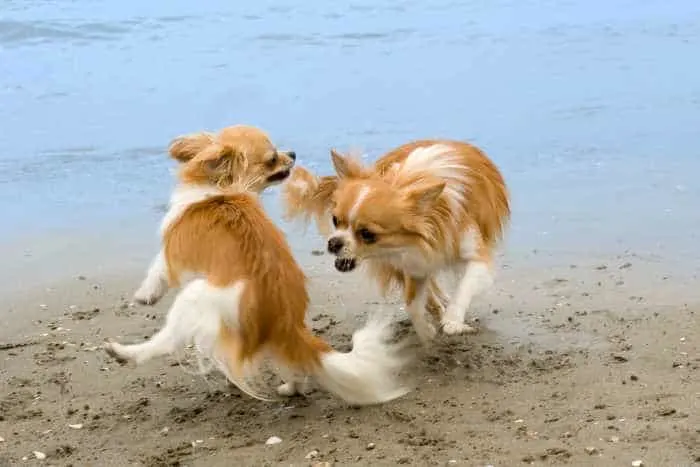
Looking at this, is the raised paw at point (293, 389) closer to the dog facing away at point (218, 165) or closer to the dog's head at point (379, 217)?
the dog's head at point (379, 217)

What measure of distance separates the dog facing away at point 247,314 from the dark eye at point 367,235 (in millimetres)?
459

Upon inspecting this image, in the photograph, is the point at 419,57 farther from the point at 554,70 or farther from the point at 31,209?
the point at 31,209

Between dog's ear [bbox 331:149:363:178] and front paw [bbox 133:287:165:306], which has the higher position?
dog's ear [bbox 331:149:363:178]

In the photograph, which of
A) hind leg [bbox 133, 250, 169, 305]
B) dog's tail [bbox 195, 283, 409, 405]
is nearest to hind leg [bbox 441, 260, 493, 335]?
dog's tail [bbox 195, 283, 409, 405]

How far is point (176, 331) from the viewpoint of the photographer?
4215 millimetres

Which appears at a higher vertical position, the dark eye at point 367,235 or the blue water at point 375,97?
the dark eye at point 367,235

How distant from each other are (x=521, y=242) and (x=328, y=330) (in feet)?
5.32

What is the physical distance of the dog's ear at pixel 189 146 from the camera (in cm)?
489

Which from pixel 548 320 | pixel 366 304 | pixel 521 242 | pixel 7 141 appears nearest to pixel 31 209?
pixel 7 141

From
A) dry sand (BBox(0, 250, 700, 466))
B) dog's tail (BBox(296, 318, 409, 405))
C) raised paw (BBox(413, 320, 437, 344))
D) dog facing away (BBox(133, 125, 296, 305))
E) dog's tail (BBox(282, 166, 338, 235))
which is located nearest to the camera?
dry sand (BBox(0, 250, 700, 466))

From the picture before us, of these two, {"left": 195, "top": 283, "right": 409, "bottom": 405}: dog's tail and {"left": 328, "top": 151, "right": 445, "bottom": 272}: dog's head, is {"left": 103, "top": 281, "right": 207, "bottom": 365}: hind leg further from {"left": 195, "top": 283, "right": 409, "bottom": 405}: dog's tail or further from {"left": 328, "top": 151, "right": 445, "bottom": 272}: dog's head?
{"left": 328, "top": 151, "right": 445, "bottom": 272}: dog's head

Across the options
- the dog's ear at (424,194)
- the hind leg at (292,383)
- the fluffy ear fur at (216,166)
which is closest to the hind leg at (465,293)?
the dog's ear at (424,194)

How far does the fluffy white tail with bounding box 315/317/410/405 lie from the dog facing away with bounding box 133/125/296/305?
2.97 feet

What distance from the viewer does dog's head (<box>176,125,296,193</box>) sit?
4691 mm
